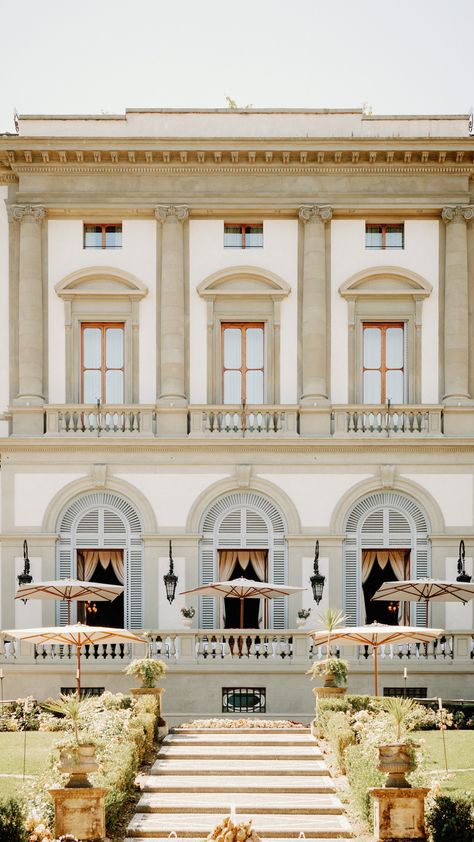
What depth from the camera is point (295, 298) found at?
34906 millimetres

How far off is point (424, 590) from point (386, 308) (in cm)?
907

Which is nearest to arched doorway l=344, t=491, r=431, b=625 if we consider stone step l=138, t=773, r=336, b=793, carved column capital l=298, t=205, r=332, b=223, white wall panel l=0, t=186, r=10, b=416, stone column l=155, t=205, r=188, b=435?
stone column l=155, t=205, r=188, b=435

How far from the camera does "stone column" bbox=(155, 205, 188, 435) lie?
1348 inches

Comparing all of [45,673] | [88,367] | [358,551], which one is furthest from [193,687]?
[88,367]

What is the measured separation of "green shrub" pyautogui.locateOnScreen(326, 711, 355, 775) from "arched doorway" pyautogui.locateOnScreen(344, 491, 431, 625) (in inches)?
378

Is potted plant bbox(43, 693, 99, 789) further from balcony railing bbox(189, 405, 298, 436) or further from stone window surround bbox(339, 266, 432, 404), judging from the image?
stone window surround bbox(339, 266, 432, 404)

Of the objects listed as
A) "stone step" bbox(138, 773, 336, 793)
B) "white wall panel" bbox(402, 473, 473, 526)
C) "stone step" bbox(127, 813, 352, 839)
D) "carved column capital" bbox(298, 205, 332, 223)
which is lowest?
"stone step" bbox(127, 813, 352, 839)

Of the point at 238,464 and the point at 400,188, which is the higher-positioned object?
the point at 400,188

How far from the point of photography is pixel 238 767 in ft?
77.3

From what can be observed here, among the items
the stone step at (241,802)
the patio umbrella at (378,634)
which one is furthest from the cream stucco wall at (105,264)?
the stone step at (241,802)

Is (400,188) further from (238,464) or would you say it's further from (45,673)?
(45,673)

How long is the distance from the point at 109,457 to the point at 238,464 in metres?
3.72

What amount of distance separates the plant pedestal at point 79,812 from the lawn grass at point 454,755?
19.1 feet

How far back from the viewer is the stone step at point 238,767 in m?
23.2
